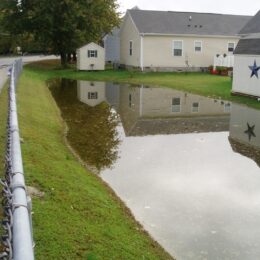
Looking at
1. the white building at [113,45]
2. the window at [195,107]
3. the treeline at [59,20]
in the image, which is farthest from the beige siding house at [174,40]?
the window at [195,107]

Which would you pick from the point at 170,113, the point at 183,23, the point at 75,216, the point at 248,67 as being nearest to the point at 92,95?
the point at 170,113

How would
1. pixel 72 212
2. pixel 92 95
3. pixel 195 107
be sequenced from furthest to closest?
pixel 92 95
pixel 195 107
pixel 72 212

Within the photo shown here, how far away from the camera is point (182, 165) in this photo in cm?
1068

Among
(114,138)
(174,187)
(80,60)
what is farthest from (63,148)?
(80,60)

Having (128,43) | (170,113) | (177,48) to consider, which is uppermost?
(128,43)

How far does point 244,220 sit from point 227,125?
8831mm

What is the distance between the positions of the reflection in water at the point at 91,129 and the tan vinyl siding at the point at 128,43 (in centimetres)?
1615

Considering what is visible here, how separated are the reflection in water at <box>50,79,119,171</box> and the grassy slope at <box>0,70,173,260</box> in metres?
0.86

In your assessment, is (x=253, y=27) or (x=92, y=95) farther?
(x=92, y=95)

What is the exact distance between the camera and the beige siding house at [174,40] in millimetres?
38844

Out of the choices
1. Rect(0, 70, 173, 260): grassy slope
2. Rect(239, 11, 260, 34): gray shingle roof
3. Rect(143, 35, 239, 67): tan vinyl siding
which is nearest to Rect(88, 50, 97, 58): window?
Rect(143, 35, 239, 67): tan vinyl siding

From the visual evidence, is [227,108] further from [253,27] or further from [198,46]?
[198,46]

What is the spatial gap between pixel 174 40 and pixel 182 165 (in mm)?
30507

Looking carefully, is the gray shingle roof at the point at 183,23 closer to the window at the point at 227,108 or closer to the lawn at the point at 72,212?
the window at the point at 227,108
